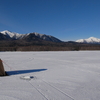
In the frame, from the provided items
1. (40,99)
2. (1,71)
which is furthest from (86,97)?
(1,71)

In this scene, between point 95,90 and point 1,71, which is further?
point 1,71

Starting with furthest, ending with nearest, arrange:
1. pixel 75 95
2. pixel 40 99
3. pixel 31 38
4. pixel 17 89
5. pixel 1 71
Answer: pixel 31 38 < pixel 1 71 < pixel 17 89 < pixel 75 95 < pixel 40 99

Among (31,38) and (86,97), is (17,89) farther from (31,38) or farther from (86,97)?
(31,38)

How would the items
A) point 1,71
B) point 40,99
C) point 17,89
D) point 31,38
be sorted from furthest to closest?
point 31,38, point 1,71, point 17,89, point 40,99

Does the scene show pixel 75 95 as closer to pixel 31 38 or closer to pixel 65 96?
pixel 65 96

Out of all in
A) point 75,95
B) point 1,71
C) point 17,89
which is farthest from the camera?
point 1,71

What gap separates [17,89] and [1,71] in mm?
2607

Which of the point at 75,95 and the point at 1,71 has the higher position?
the point at 1,71

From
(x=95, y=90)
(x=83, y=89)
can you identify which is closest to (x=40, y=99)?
(x=83, y=89)

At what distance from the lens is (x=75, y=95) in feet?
13.4

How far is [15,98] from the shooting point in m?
3.80

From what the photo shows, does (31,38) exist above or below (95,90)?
above

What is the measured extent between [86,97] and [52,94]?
1.15 m

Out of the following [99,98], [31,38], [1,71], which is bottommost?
[99,98]
